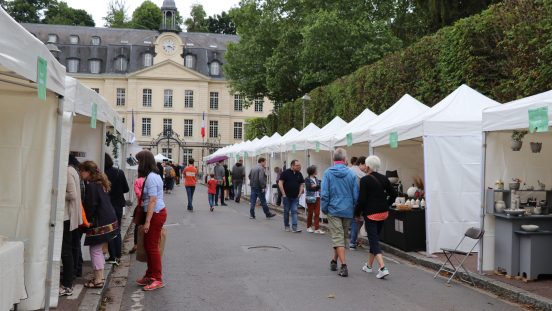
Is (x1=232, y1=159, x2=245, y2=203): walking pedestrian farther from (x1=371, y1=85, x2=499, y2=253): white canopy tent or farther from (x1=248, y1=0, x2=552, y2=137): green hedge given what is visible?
(x1=371, y1=85, x2=499, y2=253): white canopy tent

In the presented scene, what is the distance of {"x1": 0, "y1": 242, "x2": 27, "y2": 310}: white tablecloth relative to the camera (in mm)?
4969

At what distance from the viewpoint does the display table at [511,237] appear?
851cm

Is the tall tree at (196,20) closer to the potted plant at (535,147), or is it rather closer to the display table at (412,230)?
the display table at (412,230)

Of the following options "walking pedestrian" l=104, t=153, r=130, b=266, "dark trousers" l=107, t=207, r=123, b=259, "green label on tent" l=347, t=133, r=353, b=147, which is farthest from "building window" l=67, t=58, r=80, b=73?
"walking pedestrian" l=104, t=153, r=130, b=266

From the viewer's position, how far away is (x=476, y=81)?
1538 cm

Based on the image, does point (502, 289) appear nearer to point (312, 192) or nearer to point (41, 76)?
point (41, 76)

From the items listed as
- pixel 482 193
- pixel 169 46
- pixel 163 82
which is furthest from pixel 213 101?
pixel 482 193

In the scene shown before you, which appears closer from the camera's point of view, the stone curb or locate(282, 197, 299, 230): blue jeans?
the stone curb

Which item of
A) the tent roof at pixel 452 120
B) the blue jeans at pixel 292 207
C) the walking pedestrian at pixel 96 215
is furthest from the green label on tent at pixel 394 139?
the walking pedestrian at pixel 96 215

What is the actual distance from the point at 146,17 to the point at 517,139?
289ft

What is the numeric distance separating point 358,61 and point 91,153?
85.2ft

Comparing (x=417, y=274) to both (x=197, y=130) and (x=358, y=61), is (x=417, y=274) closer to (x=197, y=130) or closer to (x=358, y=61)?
(x=358, y=61)

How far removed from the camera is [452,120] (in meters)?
10.8

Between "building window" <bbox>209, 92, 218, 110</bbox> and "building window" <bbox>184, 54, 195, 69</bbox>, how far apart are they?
14.6ft
